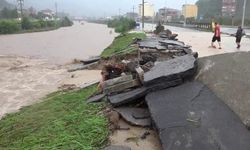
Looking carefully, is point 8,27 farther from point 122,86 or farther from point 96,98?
point 122,86

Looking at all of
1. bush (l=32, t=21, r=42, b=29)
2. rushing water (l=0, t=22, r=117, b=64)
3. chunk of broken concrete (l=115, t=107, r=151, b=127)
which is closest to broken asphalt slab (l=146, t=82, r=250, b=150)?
chunk of broken concrete (l=115, t=107, r=151, b=127)

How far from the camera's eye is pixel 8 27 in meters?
64.1

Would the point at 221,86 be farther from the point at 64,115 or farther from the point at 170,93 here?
the point at 64,115

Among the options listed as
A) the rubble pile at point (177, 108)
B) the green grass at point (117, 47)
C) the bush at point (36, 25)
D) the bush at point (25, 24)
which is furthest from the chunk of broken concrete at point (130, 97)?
the bush at point (36, 25)

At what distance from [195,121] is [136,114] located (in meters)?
1.58

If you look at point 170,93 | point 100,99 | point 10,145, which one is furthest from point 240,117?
point 10,145

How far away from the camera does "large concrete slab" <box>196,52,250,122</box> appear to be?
20.6 ft

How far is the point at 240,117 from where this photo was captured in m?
5.91

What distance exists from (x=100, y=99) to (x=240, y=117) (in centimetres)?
369

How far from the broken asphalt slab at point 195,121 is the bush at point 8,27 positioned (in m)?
60.6

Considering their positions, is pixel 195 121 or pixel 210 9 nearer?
pixel 195 121

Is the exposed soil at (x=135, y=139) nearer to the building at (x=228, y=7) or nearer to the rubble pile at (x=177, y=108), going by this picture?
the rubble pile at (x=177, y=108)

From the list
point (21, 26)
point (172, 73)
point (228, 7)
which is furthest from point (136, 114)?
point (228, 7)

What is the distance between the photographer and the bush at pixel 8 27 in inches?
2478
